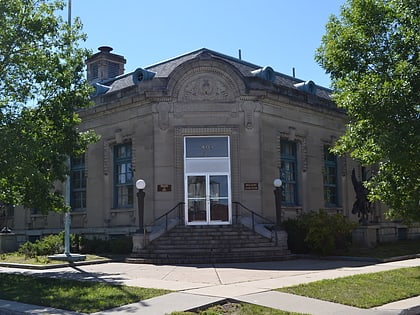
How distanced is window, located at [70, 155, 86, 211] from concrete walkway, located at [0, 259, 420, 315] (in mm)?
8812

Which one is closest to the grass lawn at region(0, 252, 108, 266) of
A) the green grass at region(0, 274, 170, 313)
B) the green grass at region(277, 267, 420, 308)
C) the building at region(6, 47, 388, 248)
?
the building at region(6, 47, 388, 248)

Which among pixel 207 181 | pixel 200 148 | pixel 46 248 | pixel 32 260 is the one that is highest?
pixel 200 148

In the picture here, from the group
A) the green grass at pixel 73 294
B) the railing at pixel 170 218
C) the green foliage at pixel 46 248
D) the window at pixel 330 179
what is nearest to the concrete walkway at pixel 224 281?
the green grass at pixel 73 294

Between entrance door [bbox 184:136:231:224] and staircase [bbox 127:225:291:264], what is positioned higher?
entrance door [bbox 184:136:231:224]

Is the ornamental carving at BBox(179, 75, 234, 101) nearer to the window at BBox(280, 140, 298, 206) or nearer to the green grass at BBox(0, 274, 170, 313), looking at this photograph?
the window at BBox(280, 140, 298, 206)

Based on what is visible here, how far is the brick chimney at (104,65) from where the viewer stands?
34688 millimetres

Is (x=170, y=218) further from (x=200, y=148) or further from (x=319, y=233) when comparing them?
(x=319, y=233)

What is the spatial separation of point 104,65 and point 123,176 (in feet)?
40.6

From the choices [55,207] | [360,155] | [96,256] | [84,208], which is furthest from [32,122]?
[84,208]

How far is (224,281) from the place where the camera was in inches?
512

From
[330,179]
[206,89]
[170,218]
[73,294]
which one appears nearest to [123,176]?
[170,218]

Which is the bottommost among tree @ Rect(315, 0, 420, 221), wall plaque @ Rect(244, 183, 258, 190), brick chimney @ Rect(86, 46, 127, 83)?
wall plaque @ Rect(244, 183, 258, 190)

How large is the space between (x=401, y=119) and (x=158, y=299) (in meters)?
7.25

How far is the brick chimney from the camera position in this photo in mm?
34688
